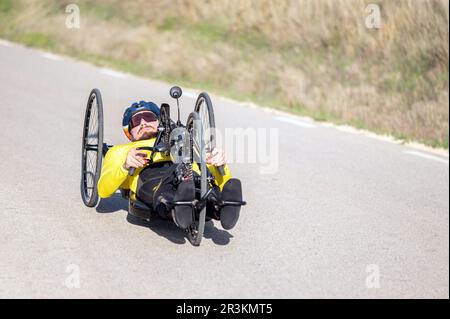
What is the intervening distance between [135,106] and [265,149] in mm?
3893

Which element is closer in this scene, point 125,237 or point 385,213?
point 125,237

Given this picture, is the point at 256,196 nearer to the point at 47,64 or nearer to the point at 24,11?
the point at 47,64

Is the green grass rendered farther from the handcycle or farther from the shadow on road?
the handcycle

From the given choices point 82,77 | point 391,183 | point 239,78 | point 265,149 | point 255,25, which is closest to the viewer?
point 391,183

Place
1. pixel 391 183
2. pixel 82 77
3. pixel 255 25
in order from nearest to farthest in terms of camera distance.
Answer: pixel 391 183, pixel 82 77, pixel 255 25

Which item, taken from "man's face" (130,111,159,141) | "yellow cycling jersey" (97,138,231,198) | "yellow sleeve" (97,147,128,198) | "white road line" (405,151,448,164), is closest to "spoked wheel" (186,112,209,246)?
"yellow cycling jersey" (97,138,231,198)

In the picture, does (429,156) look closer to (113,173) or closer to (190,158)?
(190,158)

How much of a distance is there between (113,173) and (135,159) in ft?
0.87

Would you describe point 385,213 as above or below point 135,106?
below

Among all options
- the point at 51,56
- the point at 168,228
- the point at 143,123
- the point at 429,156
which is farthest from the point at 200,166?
the point at 51,56

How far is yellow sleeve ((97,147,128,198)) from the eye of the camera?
5.88m

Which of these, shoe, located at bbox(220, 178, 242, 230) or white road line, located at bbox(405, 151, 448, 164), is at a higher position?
white road line, located at bbox(405, 151, 448, 164)

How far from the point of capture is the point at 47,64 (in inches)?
588
